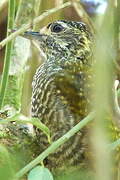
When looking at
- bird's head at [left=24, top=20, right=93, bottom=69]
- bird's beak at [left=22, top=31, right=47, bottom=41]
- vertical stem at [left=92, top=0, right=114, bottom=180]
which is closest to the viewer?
vertical stem at [left=92, top=0, right=114, bottom=180]

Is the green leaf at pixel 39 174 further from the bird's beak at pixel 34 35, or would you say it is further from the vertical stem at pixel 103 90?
the bird's beak at pixel 34 35

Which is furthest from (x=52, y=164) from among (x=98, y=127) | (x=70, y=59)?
(x=98, y=127)

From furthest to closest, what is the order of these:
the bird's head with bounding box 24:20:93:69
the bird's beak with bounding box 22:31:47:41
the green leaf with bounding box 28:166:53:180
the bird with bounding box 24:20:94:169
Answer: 1. the bird's head with bounding box 24:20:93:69
2. the bird's beak with bounding box 22:31:47:41
3. the bird with bounding box 24:20:94:169
4. the green leaf with bounding box 28:166:53:180

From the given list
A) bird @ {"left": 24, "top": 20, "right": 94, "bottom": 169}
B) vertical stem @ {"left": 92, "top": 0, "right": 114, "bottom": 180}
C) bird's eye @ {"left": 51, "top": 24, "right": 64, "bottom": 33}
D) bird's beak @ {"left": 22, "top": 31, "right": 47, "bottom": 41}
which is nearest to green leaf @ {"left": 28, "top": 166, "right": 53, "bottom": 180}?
Result: vertical stem @ {"left": 92, "top": 0, "right": 114, "bottom": 180}

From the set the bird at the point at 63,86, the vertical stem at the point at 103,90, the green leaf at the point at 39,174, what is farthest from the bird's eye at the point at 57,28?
the vertical stem at the point at 103,90

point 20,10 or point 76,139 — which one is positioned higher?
point 20,10

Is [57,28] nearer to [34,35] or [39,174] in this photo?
[34,35]

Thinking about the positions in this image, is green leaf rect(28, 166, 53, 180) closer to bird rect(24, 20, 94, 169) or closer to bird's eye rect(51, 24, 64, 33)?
bird rect(24, 20, 94, 169)

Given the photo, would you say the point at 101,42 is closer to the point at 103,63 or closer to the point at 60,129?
the point at 103,63

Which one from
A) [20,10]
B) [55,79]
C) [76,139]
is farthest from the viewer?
[20,10]
